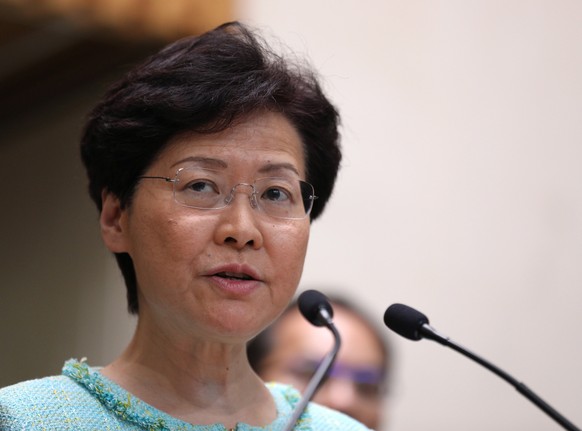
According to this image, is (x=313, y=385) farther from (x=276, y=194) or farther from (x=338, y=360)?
(x=338, y=360)

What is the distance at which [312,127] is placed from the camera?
2.04m

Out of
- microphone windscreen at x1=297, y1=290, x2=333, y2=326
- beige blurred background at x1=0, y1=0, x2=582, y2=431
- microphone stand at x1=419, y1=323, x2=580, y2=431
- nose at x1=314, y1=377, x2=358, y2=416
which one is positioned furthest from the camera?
beige blurred background at x1=0, y1=0, x2=582, y2=431

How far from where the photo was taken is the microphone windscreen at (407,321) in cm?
185

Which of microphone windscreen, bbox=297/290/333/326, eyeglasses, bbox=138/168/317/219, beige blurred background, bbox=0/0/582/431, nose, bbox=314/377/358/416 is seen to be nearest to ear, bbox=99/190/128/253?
eyeglasses, bbox=138/168/317/219

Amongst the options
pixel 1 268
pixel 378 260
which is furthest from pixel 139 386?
pixel 378 260

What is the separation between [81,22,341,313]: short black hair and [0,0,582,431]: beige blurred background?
236 centimetres

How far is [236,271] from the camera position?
5.98ft

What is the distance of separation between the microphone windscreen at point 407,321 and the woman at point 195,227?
0.19 meters

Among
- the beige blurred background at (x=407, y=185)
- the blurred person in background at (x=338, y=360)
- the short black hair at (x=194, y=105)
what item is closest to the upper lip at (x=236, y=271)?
the short black hair at (x=194, y=105)

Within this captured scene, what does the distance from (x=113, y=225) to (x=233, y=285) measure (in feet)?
1.01

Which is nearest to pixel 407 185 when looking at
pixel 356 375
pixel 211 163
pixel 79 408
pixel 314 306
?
pixel 356 375

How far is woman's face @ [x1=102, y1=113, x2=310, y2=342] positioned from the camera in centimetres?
181

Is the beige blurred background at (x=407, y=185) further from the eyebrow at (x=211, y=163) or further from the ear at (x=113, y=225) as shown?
the eyebrow at (x=211, y=163)

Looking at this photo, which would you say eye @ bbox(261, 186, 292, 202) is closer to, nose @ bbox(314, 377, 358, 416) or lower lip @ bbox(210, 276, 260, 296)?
lower lip @ bbox(210, 276, 260, 296)
